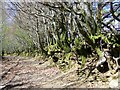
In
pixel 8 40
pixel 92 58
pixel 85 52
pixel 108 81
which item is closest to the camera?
pixel 108 81

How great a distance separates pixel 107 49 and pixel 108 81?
1.68m

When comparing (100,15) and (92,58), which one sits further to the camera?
(92,58)

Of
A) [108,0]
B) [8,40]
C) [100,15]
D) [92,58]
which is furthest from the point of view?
[8,40]

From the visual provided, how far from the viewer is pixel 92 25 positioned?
9766 millimetres

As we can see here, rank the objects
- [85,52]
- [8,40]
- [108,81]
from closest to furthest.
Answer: [108,81] → [85,52] → [8,40]

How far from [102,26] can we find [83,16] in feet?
3.01

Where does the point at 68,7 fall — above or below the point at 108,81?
above

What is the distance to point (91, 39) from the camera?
9.84m

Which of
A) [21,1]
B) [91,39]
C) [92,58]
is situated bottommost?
[92,58]

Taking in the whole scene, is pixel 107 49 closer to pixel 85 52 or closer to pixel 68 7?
pixel 85 52

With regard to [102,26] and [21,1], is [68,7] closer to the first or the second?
[102,26]

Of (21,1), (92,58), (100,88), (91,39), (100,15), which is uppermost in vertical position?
(21,1)

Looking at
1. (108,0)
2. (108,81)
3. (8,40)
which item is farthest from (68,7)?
(8,40)

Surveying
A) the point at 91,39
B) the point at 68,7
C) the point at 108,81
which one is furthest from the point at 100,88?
the point at 68,7
